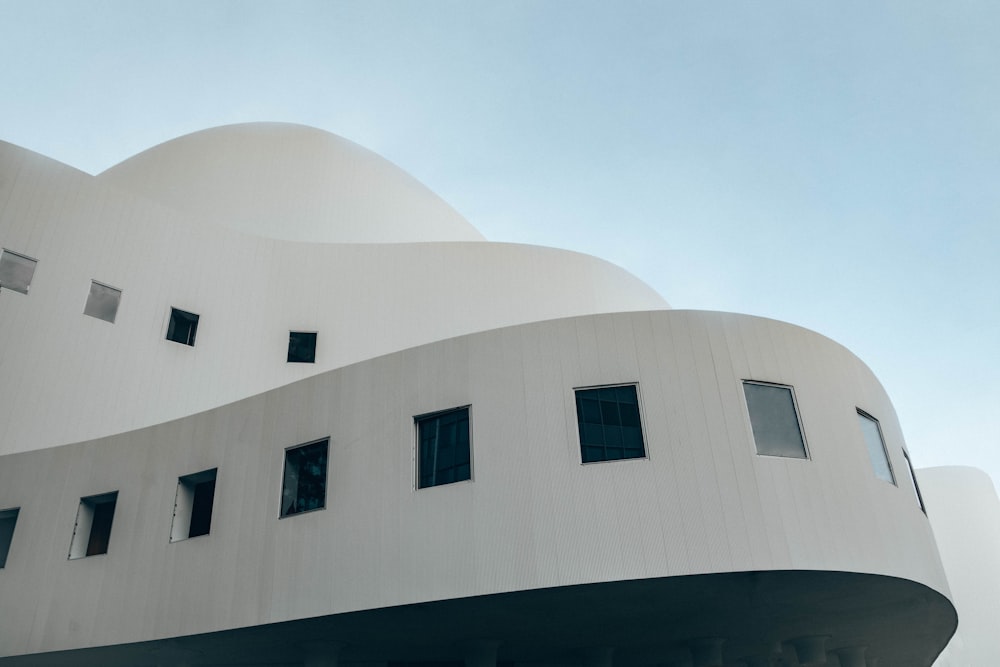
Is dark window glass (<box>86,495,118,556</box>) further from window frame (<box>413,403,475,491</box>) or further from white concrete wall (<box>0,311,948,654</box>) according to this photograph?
window frame (<box>413,403,475,491</box>)

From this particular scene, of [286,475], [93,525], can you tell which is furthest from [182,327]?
[286,475]

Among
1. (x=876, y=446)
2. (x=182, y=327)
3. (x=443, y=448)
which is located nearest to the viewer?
(x=443, y=448)

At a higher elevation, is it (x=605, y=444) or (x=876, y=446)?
(x=876, y=446)

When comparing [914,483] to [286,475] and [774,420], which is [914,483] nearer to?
[774,420]

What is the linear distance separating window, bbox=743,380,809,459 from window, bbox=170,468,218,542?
9.56m

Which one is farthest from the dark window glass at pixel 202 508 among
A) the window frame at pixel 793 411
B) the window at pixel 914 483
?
the window at pixel 914 483

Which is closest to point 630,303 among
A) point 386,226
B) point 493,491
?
point 386,226

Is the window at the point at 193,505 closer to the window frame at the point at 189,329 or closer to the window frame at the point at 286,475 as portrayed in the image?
the window frame at the point at 286,475

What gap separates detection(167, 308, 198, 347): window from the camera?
66.2 feet

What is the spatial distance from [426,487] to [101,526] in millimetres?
7788

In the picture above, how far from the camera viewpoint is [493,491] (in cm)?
1205

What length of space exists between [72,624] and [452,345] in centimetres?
912

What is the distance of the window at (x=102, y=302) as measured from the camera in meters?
19.1

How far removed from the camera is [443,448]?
1279cm
